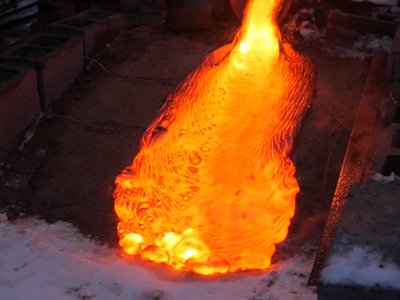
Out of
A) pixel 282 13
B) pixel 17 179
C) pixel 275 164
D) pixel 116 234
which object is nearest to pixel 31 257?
pixel 116 234

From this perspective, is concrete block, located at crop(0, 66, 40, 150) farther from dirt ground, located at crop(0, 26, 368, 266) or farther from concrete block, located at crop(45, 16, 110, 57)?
concrete block, located at crop(45, 16, 110, 57)

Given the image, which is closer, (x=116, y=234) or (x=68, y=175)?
(x=116, y=234)

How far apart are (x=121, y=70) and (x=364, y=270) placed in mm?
3869

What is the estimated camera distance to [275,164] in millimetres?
3930

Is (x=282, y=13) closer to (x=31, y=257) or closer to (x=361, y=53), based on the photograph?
(x=361, y=53)

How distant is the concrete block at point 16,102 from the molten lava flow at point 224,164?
957 millimetres

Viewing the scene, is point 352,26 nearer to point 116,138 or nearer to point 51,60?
point 116,138

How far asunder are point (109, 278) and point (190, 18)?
4.07 meters

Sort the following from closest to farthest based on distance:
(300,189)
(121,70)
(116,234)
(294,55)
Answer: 1. (116,234)
2. (300,189)
3. (294,55)
4. (121,70)

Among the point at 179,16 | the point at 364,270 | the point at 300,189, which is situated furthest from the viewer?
the point at 179,16

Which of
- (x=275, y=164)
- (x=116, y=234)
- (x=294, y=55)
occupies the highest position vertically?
(x=294, y=55)

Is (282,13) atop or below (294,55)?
atop

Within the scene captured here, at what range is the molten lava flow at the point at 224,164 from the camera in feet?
11.0

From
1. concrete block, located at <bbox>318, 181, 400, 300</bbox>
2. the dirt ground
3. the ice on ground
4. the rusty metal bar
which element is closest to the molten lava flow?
the dirt ground
